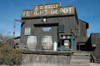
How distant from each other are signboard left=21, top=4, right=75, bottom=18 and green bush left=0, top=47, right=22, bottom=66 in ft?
22.3

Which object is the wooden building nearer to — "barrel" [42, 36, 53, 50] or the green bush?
"barrel" [42, 36, 53, 50]

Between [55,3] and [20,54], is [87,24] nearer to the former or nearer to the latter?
[55,3]

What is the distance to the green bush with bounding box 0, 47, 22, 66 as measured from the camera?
25.6 feet

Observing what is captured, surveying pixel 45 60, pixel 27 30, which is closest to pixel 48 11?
pixel 27 30

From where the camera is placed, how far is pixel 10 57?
7777 mm

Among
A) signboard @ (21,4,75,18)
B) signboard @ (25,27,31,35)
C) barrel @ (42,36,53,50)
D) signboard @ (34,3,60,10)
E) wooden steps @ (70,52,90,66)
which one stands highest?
signboard @ (34,3,60,10)

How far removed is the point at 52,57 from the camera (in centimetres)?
776

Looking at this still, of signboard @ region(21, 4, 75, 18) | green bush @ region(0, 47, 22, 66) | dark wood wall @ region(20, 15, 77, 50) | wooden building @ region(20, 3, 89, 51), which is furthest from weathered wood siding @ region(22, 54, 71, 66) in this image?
signboard @ region(21, 4, 75, 18)

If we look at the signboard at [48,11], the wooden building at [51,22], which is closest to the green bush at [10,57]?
the wooden building at [51,22]

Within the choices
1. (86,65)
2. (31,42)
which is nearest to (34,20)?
(31,42)

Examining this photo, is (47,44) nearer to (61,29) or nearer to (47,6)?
(61,29)

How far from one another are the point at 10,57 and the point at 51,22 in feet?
23.0

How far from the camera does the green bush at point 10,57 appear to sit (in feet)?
25.6

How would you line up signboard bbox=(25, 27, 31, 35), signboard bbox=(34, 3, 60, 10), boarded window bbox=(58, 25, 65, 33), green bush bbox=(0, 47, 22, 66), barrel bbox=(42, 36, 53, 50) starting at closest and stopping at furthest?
green bush bbox=(0, 47, 22, 66), barrel bbox=(42, 36, 53, 50), boarded window bbox=(58, 25, 65, 33), signboard bbox=(34, 3, 60, 10), signboard bbox=(25, 27, 31, 35)
